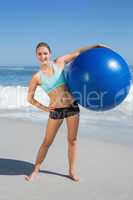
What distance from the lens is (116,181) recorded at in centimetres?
486

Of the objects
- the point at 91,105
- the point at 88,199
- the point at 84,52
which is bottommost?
the point at 88,199

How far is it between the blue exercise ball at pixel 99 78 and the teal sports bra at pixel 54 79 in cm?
22

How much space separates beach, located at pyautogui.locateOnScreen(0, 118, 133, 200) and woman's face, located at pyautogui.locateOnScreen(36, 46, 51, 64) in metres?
1.47

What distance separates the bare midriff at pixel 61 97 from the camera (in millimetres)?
4512

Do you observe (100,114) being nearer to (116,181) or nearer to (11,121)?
(11,121)

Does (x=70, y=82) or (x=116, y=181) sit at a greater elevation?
(x=70, y=82)

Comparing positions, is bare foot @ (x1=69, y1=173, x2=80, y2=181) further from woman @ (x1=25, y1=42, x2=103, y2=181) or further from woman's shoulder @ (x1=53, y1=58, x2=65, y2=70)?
woman's shoulder @ (x1=53, y1=58, x2=65, y2=70)

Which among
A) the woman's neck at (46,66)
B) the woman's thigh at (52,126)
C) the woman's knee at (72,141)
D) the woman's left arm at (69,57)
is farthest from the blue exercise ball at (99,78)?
the woman's knee at (72,141)

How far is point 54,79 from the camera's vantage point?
447 cm

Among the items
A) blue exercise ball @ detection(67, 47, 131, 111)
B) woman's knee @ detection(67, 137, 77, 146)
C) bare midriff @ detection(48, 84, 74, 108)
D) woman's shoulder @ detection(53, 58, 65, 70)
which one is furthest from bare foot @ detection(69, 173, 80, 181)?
woman's shoulder @ detection(53, 58, 65, 70)

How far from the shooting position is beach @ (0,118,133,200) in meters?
4.50

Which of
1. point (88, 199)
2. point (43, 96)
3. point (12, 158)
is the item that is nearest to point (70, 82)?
point (88, 199)

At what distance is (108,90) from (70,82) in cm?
44

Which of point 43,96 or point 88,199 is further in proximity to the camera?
point 43,96
